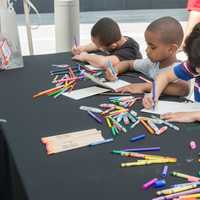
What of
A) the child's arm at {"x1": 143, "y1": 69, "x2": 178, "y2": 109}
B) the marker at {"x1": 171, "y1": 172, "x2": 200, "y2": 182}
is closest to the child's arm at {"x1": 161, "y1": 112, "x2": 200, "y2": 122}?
the child's arm at {"x1": 143, "y1": 69, "x2": 178, "y2": 109}

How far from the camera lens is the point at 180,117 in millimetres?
1169

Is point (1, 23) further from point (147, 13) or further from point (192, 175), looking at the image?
point (147, 13)

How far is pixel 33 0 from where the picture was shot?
18.2 ft

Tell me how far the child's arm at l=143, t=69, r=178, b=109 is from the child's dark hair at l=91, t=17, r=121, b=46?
448 mm

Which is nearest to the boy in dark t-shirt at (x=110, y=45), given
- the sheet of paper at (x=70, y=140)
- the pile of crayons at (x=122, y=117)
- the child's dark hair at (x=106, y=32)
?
the child's dark hair at (x=106, y=32)

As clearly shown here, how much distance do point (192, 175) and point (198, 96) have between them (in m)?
0.69

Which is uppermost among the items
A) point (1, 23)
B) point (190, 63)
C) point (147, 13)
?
point (1, 23)

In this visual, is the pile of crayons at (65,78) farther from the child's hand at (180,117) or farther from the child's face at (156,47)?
the child's hand at (180,117)

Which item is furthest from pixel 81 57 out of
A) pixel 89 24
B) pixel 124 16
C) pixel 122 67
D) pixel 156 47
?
pixel 124 16

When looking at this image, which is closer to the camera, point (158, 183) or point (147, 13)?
point (158, 183)

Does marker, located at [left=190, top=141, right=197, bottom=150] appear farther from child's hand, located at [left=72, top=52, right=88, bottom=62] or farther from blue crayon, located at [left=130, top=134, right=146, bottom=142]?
child's hand, located at [left=72, top=52, right=88, bottom=62]

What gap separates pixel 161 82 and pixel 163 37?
0.20 m

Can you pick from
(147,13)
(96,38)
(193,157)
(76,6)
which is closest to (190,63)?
(193,157)

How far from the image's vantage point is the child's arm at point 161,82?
4.24 ft
